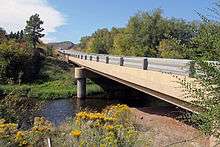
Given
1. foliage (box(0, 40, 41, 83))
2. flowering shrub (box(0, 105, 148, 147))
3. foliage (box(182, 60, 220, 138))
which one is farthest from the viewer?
foliage (box(0, 40, 41, 83))

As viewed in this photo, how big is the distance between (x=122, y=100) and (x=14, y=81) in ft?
61.4

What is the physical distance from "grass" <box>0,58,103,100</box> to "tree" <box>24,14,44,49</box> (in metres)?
8.79

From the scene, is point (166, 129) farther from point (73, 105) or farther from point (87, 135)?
point (73, 105)

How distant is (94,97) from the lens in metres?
54.4

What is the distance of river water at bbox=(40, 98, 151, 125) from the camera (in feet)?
119

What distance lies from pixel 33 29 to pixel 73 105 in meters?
54.0

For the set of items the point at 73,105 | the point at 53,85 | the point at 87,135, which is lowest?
the point at 73,105

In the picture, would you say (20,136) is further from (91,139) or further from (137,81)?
(137,81)

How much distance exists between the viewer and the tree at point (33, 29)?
9439 centimetres

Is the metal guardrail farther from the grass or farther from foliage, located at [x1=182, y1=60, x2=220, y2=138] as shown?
the grass

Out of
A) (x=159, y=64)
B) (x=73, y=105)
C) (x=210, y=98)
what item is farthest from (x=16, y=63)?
(x=210, y=98)

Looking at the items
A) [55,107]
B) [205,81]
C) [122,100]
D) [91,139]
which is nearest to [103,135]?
Result: [91,139]

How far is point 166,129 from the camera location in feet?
76.3

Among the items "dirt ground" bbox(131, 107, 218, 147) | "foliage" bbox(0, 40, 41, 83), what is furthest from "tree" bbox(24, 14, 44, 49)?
"dirt ground" bbox(131, 107, 218, 147)
